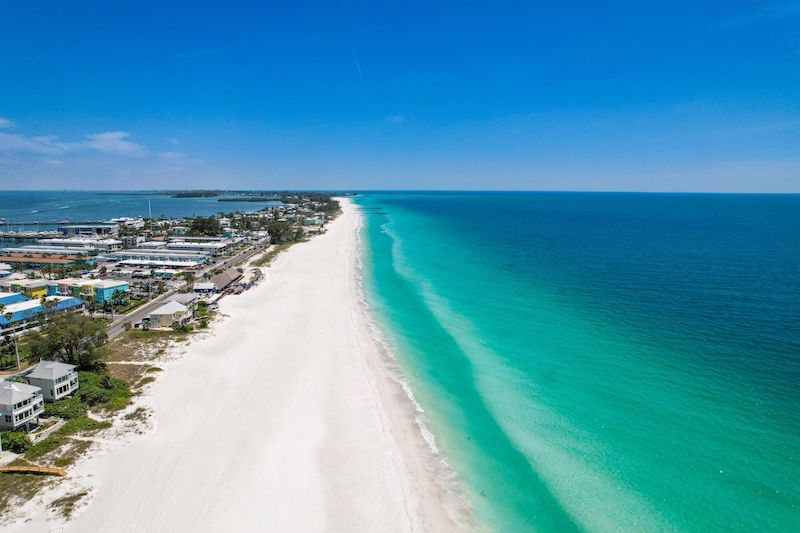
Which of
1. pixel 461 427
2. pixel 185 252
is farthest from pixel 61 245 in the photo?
pixel 461 427

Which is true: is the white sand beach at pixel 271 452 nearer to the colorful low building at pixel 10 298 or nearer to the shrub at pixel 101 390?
the shrub at pixel 101 390

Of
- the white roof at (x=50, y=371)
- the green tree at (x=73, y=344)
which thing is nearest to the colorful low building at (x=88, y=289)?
the green tree at (x=73, y=344)

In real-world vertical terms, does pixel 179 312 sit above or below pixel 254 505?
above

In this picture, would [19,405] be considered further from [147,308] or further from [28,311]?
[147,308]

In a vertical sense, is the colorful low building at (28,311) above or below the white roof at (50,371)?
below

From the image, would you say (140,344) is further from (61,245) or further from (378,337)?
(61,245)

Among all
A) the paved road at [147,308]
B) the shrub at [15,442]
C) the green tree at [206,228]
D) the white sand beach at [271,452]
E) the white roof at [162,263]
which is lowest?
the white sand beach at [271,452]

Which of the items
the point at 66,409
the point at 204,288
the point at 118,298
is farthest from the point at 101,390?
the point at 204,288
